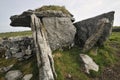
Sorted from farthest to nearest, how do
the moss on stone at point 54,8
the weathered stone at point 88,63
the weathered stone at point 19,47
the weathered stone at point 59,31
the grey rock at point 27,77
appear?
the moss on stone at point 54,8 → the weathered stone at point 59,31 → the weathered stone at point 19,47 → the weathered stone at point 88,63 → the grey rock at point 27,77

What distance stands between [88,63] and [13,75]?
25.0 ft

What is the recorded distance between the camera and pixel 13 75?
20906mm

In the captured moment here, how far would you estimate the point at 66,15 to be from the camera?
26.8 m

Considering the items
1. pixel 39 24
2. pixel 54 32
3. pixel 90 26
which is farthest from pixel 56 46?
pixel 90 26

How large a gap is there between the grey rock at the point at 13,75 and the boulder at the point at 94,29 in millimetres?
8787

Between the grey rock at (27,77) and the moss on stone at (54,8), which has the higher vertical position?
the moss on stone at (54,8)

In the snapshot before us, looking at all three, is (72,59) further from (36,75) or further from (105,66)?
(36,75)

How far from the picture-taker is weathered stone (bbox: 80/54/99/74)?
22.5 metres

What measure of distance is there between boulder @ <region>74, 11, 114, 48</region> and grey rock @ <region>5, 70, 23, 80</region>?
28.8 feet

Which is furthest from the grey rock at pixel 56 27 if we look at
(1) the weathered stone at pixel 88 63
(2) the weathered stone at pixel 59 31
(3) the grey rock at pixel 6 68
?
(3) the grey rock at pixel 6 68

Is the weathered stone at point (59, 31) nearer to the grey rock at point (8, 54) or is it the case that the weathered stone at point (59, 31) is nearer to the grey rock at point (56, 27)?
the grey rock at point (56, 27)

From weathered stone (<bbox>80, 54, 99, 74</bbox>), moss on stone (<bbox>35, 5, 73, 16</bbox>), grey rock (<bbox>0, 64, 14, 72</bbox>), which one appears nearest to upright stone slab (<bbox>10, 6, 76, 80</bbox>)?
moss on stone (<bbox>35, 5, 73, 16</bbox>)

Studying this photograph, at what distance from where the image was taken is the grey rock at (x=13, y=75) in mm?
20578

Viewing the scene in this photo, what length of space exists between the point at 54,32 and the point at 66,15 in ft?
9.89
